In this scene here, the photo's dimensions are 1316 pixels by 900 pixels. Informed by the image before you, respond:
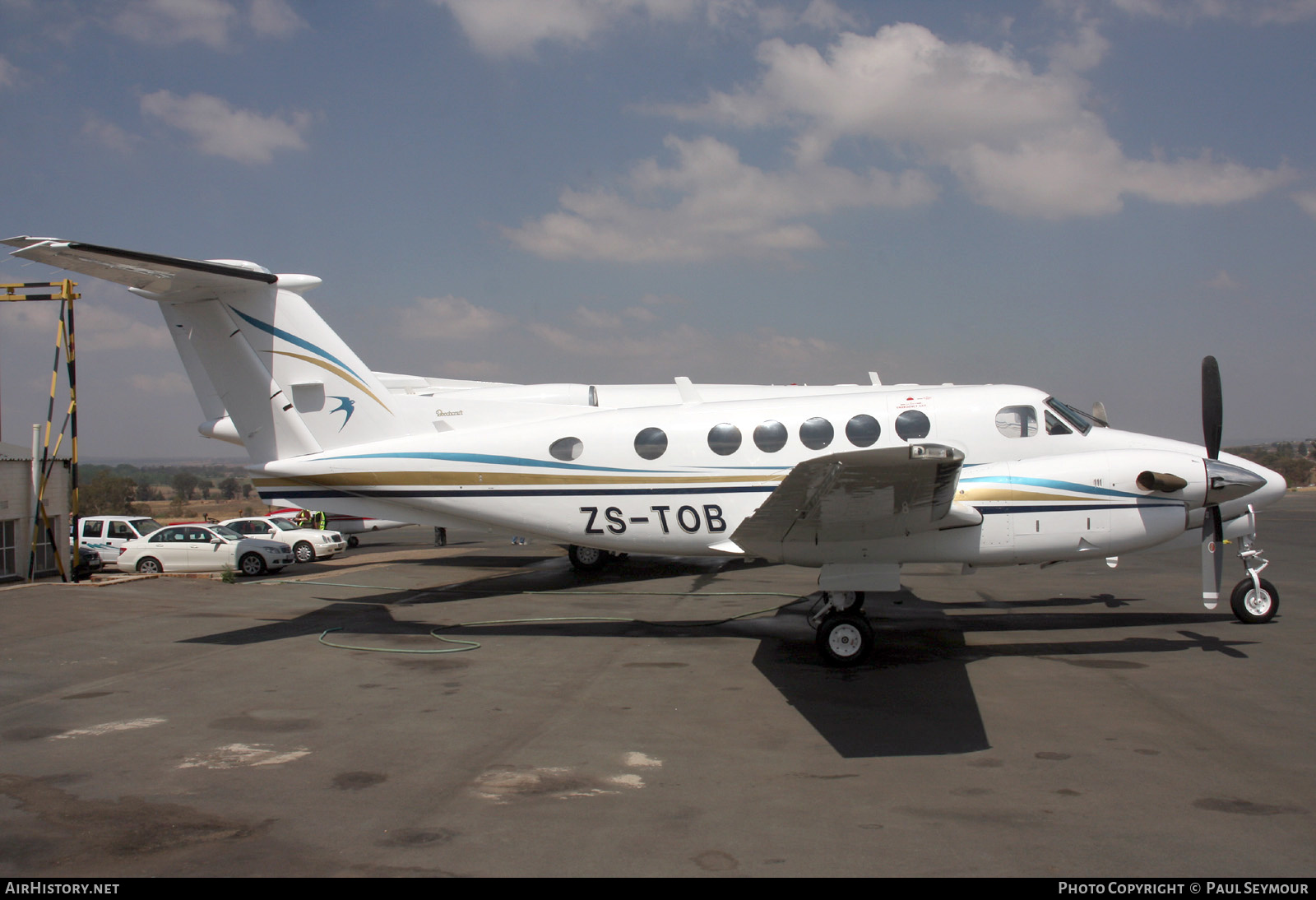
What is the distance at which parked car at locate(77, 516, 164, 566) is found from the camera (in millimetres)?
20719

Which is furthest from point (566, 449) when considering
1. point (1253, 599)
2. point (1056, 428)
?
point (1253, 599)

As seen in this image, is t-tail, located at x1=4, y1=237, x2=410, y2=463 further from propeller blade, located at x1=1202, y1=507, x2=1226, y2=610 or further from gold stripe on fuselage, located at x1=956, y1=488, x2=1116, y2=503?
propeller blade, located at x1=1202, y1=507, x2=1226, y2=610

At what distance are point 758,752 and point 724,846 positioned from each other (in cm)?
166

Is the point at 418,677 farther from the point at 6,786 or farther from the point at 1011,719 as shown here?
the point at 1011,719

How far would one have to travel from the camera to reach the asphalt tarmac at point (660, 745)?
4.72m

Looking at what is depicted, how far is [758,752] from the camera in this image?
251 inches

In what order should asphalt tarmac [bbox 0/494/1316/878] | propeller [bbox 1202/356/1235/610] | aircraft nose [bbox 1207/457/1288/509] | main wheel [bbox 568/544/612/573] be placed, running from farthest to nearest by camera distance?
main wheel [bbox 568/544/612/573], propeller [bbox 1202/356/1235/610], aircraft nose [bbox 1207/457/1288/509], asphalt tarmac [bbox 0/494/1316/878]

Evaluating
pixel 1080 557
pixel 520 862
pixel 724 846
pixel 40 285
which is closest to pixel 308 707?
pixel 520 862

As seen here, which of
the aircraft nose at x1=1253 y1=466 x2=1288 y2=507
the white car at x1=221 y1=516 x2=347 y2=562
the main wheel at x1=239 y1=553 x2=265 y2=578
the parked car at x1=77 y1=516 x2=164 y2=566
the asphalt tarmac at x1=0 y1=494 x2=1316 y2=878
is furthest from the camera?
the white car at x1=221 y1=516 x2=347 y2=562

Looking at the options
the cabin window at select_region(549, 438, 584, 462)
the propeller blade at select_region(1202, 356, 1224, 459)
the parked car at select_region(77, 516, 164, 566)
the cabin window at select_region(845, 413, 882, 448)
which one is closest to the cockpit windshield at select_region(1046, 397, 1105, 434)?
the propeller blade at select_region(1202, 356, 1224, 459)

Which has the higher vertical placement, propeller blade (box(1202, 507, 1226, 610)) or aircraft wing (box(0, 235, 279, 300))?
aircraft wing (box(0, 235, 279, 300))

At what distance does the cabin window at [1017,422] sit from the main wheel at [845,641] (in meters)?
3.30

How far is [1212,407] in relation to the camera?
1038cm

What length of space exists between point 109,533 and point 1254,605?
2448 cm
